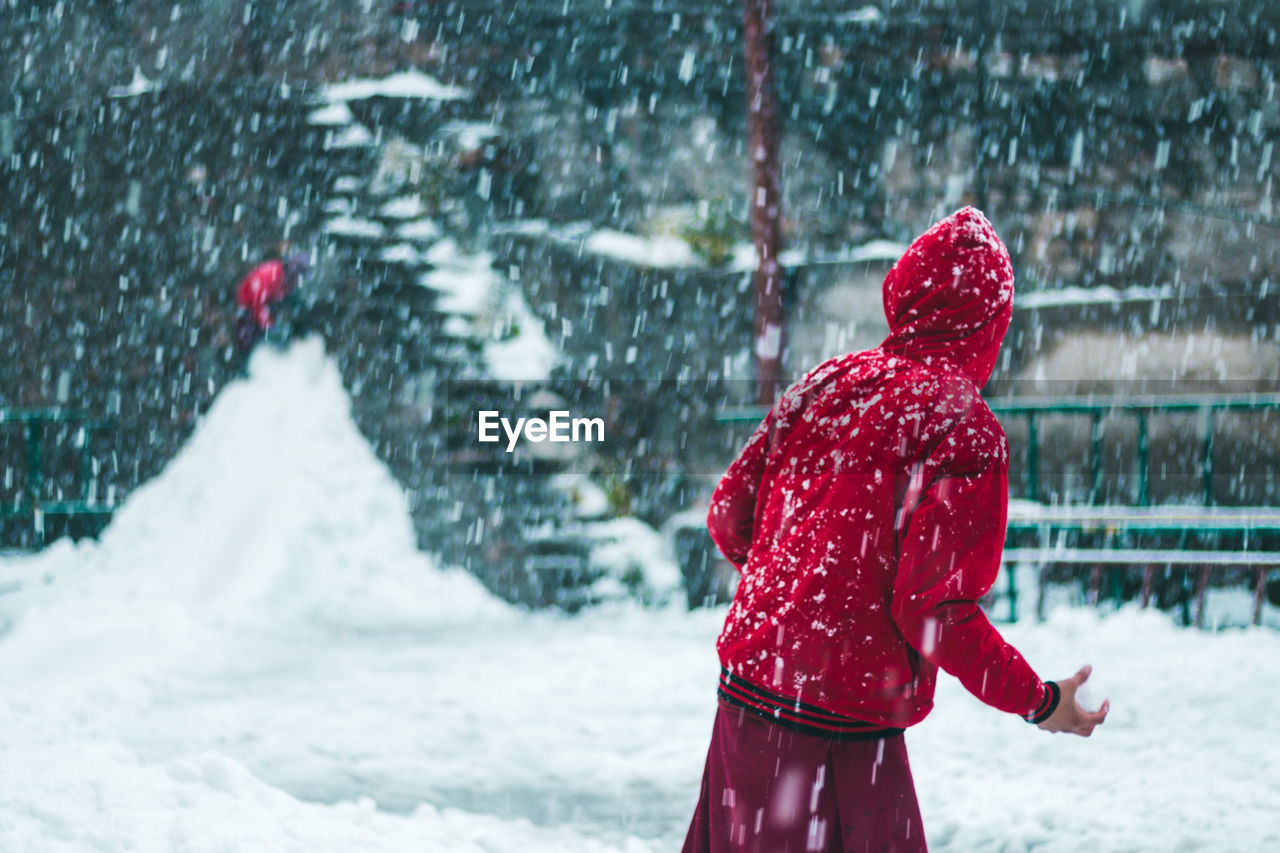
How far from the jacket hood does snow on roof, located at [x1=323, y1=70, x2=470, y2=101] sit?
7968mm

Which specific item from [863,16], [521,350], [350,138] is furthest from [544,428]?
[863,16]

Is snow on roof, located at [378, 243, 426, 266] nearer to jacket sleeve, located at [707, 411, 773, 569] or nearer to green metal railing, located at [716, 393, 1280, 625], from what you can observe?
green metal railing, located at [716, 393, 1280, 625]

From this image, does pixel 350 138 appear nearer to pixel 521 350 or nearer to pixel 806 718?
pixel 521 350

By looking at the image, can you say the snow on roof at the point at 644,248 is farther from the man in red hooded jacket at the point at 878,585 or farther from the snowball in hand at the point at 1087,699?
the snowball in hand at the point at 1087,699

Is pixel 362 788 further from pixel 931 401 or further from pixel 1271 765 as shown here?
pixel 1271 765

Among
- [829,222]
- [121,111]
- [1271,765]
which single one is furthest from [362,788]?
[121,111]

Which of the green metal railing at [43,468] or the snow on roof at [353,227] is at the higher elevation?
the snow on roof at [353,227]

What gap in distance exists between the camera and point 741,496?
2098 mm

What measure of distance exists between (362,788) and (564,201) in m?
6.28

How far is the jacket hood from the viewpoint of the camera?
184cm

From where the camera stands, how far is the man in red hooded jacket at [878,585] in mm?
1670

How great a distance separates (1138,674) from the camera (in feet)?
17.1

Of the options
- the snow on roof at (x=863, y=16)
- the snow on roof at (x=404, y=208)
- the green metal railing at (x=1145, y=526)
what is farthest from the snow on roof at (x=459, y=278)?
the snow on roof at (x=863, y=16)

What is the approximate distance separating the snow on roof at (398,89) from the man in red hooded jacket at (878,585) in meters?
8.02
